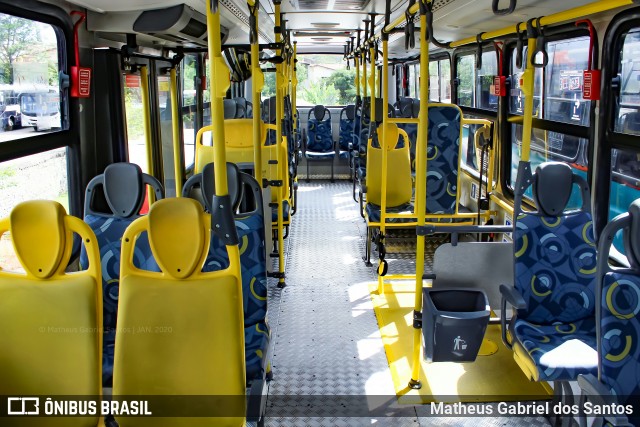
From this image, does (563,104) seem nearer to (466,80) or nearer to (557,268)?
(557,268)

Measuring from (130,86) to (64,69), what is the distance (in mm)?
808

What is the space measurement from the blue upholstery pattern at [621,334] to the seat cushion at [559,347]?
22.1 inches

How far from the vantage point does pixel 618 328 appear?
2348 millimetres

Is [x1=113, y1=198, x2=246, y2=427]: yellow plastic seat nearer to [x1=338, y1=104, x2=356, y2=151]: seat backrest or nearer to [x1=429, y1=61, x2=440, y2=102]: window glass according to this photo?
[x1=429, y1=61, x2=440, y2=102]: window glass

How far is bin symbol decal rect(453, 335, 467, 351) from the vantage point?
130 inches

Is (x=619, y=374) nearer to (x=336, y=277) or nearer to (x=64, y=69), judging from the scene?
(x=64, y=69)

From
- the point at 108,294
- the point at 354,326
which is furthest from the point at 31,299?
the point at 354,326

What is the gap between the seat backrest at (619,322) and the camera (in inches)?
91.0

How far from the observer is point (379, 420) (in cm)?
337

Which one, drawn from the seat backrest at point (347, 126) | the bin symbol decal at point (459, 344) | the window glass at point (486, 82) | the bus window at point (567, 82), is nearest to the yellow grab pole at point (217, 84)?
the bin symbol decal at point (459, 344)

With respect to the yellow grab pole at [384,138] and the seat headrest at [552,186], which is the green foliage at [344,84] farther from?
the seat headrest at [552,186]

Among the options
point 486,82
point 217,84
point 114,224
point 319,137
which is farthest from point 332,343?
point 319,137

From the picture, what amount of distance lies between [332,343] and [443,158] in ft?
7.76

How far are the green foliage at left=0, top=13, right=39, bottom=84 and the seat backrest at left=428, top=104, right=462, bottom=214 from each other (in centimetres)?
371
